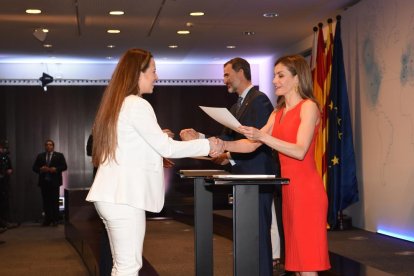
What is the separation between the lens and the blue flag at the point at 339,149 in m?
8.58

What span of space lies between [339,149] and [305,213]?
5138 millimetres

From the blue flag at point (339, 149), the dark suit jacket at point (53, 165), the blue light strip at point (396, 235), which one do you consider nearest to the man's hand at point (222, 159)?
the blue light strip at point (396, 235)

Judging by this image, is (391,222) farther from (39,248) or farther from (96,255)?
(39,248)

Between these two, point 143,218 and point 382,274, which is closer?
point 143,218

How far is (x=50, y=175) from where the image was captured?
13.5 meters

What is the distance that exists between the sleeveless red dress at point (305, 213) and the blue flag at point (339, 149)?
5.05 metres

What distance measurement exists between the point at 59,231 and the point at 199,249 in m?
8.52

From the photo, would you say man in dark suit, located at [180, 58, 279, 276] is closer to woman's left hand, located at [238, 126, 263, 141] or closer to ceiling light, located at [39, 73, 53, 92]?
woman's left hand, located at [238, 126, 263, 141]

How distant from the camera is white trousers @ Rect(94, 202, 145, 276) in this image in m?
3.23

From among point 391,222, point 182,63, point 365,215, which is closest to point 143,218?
point 391,222

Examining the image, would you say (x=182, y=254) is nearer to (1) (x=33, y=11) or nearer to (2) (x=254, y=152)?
(2) (x=254, y=152)

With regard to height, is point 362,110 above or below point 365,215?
above

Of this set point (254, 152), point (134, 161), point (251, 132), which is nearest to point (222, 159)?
point (254, 152)

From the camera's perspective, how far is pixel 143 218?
3330 mm
